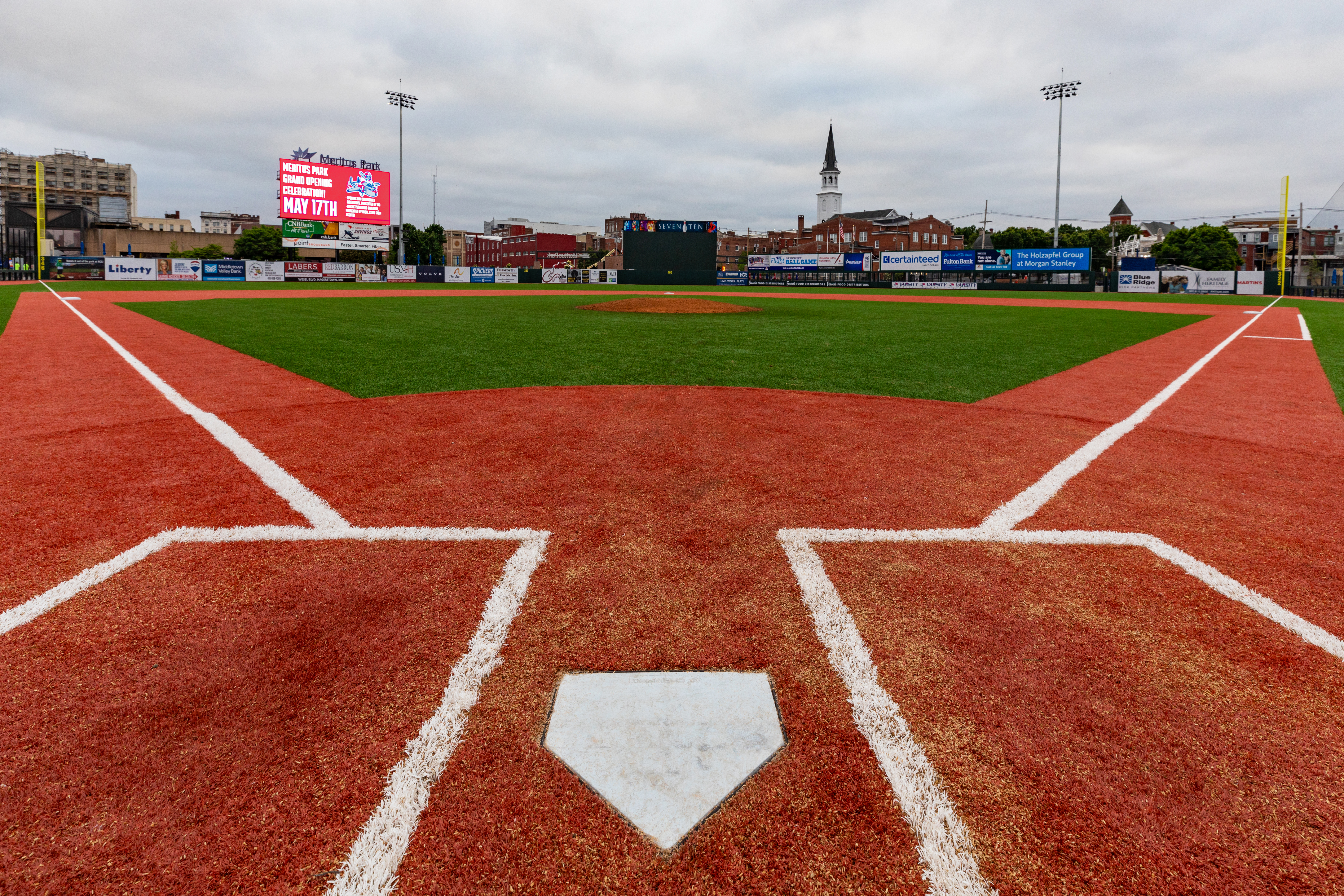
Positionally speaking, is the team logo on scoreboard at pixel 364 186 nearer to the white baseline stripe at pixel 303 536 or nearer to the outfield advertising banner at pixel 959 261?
the outfield advertising banner at pixel 959 261

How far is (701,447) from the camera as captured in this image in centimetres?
550

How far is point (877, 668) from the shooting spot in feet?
8.22

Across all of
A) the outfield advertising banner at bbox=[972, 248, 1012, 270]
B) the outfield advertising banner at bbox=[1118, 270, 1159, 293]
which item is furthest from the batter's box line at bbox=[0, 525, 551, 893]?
the outfield advertising banner at bbox=[1118, 270, 1159, 293]

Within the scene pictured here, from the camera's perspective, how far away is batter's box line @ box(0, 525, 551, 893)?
5.64 feet

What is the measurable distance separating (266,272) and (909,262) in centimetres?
5028

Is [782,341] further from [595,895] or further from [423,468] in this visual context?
[595,895]

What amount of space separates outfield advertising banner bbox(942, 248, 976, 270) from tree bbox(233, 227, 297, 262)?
244 feet

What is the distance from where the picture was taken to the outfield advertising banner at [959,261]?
56594 millimetres

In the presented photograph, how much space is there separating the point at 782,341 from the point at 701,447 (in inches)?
352

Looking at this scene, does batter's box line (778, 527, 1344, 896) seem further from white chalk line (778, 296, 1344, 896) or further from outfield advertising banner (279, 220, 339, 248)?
outfield advertising banner (279, 220, 339, 248)

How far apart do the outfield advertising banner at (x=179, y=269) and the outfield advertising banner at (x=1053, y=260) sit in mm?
58940

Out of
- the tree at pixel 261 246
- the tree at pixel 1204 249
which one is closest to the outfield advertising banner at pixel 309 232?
the tree at pixel 261 246

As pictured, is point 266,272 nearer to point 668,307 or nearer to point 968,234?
point 668,307

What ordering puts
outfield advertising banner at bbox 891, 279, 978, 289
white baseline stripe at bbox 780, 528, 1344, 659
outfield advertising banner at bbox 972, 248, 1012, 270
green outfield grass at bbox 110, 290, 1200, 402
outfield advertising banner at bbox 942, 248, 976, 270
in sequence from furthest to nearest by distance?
outfield advertising banner at bbox 942, 248, 976, 270 → outfield advertising banner at bbox 891, 279, 978, 289 → outfield advertising banner at bbox 972, 248, 1012, 270 → green outfield grass at bbox 110, 290, 1200, 402 → white baseline stripe at bbox 780, 528, 1344, 659
